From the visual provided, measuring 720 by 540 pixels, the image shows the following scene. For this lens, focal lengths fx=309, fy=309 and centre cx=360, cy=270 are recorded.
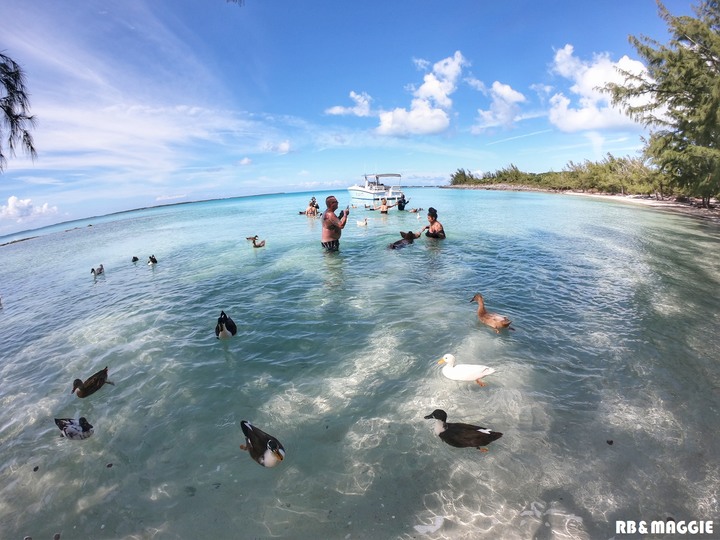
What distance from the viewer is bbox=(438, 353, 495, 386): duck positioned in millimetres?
6172

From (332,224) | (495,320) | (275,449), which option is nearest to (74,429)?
(275,449)

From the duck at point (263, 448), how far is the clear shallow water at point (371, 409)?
0.51ft

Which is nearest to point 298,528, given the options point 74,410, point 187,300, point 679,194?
point 74,410

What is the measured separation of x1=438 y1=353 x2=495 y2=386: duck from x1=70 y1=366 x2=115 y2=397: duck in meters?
7.86

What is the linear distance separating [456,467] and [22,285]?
94.0 feet

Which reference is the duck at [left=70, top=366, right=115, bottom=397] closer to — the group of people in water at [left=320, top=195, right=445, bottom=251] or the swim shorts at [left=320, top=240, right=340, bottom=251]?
the group of people in water at [left=320, top=195, right=445, bottom=251]

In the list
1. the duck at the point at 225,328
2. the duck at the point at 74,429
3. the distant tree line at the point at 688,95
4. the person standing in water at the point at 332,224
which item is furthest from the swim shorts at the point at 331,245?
the distant tree line at the point at 688,95

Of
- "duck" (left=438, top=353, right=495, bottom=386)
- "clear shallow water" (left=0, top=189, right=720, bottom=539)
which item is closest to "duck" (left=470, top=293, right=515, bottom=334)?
"clear shallow water" (left=0, top=189, right=720, bottom=539)

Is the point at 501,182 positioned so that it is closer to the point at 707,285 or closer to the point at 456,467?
the point at 707,285

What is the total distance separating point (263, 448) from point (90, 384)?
201 inches

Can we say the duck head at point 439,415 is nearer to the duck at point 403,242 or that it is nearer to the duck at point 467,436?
the duck at point 467,436

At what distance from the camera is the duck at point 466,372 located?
6172 millimetres

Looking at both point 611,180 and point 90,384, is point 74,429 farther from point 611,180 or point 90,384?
point 611,180

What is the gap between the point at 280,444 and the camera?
16.6ft
